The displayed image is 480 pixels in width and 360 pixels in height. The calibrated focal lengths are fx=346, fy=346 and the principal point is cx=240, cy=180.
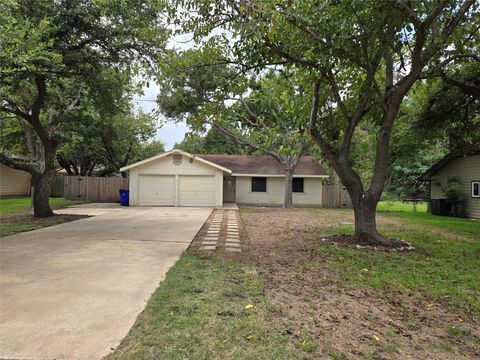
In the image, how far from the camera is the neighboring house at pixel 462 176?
17469 millimetres

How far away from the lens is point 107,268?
5656mm

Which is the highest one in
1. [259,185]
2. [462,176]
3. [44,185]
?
[462,176]

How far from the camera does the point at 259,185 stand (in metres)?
24.5

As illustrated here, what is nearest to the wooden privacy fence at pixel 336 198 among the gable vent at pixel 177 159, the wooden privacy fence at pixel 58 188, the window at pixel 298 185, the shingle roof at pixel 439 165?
the window at pixel 298 185

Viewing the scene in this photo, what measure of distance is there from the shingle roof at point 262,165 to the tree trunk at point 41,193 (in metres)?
11.5

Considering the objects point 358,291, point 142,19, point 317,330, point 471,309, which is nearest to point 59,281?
point 317,330

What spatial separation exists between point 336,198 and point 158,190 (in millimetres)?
11878

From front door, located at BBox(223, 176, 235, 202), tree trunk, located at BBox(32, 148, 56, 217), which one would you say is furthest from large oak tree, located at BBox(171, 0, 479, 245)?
front door, located at BBox(223, 176, 235, 202)

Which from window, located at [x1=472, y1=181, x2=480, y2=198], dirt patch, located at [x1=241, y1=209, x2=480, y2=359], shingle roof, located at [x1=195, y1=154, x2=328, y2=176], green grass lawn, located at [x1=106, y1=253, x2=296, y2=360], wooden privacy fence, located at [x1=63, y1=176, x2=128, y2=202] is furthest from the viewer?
shingle roof, located at [x1=195, y1=154, x2=328, y2=176]

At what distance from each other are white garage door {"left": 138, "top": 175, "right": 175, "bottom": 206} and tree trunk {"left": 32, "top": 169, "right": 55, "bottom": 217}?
818cm

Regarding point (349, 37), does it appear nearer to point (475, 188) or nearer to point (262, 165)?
point (475, 188)

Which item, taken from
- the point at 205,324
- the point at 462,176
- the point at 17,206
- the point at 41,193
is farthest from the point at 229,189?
the point at 205,324

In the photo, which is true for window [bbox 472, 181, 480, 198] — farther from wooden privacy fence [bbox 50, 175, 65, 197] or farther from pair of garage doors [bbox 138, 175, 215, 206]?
wooden privacy fence [bbox 50, 175, 65, 197]

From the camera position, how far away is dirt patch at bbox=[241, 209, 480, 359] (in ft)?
10.0
